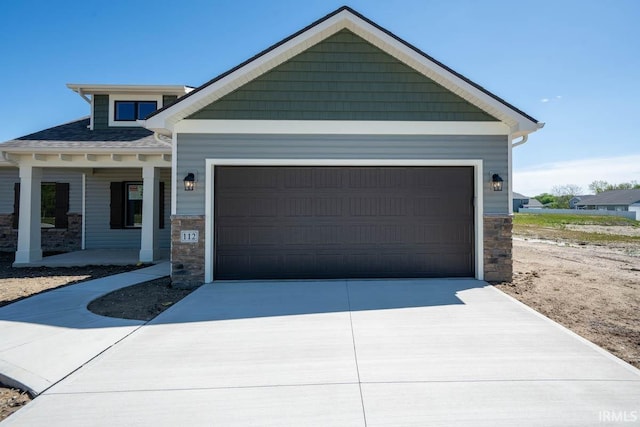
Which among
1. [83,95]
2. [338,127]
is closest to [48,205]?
[83,95]

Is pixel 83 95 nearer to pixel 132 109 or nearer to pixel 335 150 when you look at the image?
pixel 132 109

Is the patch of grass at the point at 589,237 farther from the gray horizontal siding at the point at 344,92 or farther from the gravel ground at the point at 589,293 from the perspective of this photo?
the gray horizontal siding at the point at 344,92

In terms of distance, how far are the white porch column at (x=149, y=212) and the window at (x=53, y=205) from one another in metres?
4.43

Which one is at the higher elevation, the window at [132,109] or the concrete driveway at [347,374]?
the window at [132,109]

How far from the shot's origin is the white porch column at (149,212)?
952 centimetres

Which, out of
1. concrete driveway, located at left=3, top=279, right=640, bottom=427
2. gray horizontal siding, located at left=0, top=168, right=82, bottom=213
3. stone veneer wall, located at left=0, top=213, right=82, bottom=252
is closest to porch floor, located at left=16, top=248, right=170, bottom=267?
stone veneer wall, located at left=0, top=213, right=82, bottom=252

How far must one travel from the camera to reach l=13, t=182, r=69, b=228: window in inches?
470

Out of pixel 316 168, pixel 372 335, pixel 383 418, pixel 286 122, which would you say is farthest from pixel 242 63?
pixel 383 418

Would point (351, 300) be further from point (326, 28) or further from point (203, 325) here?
point (326, 28)

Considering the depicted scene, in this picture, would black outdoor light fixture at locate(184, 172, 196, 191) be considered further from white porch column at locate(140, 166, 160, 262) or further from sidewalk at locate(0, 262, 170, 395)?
white porch column at locate(140, 166, 160, 262)

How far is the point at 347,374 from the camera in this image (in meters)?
3.39

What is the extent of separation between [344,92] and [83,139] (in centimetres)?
780

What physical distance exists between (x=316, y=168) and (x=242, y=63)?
7.91 feet

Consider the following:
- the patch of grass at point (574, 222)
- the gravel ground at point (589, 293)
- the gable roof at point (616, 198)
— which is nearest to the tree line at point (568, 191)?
the gable roof at point (616, 198)
